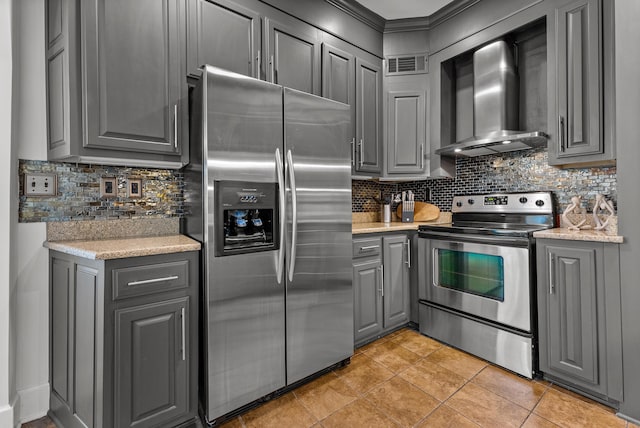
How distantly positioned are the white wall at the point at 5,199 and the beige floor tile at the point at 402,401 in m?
1.87

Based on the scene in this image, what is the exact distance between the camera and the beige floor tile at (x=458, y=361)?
2180 mm

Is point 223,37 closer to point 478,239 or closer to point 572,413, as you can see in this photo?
point 478,239

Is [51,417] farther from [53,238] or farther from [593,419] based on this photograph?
[593,419]

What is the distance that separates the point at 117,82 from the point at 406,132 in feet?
7.57

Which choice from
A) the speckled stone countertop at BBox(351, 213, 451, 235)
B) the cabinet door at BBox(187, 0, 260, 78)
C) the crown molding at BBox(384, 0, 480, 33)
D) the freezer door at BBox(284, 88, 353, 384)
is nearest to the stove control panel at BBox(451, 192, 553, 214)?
the speckled stone countertop at BBox(351, 213, 451, 235)

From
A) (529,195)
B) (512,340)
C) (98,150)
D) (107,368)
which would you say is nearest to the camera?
(107,368)

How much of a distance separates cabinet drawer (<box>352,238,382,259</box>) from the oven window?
0.51 m

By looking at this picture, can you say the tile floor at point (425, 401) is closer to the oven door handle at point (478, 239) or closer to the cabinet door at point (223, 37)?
the oven door handle at point (478, 239)

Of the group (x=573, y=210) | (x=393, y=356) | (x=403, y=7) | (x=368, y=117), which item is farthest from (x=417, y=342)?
(x=403, y=7)

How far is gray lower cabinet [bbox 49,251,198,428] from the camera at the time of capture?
4.55 feet

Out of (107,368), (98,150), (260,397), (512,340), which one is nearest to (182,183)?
(98,150)

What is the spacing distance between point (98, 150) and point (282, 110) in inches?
38.7

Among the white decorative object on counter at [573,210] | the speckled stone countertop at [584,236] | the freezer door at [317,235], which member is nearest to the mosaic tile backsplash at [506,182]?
the white decorative object on counter at [573,210]

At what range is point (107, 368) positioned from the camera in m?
1.38
